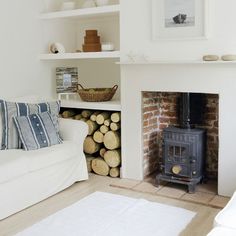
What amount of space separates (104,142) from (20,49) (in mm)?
1401

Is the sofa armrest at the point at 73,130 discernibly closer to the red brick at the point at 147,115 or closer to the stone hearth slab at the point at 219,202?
the red brick at the point at 147,115

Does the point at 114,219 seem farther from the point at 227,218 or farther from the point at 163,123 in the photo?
the point at 163,123

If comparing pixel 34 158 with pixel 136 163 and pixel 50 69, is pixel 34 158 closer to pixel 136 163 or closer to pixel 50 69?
pixel 136 163

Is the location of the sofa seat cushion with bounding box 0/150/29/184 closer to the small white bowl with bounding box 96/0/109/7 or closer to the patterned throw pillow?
the patterned throw pillow

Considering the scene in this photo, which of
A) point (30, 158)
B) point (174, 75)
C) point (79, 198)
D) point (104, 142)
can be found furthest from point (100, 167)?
point (174, 75)

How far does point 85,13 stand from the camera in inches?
161

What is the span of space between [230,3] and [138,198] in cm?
189

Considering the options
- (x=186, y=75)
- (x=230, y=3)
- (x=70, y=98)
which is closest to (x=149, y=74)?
(x=186, y=75)

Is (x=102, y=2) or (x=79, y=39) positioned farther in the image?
(x=79, y=39)

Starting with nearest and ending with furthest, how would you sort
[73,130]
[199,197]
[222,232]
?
[222,232], [199,197], [73,130]

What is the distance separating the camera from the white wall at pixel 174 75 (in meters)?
3.35

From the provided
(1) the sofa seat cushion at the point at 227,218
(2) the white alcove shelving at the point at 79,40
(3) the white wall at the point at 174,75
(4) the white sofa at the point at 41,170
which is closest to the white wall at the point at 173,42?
(3) the white wall at the point at 174,75

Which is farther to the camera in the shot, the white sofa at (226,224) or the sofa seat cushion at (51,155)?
the sofa seat cushion at (51,155)

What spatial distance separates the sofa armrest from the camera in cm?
384
